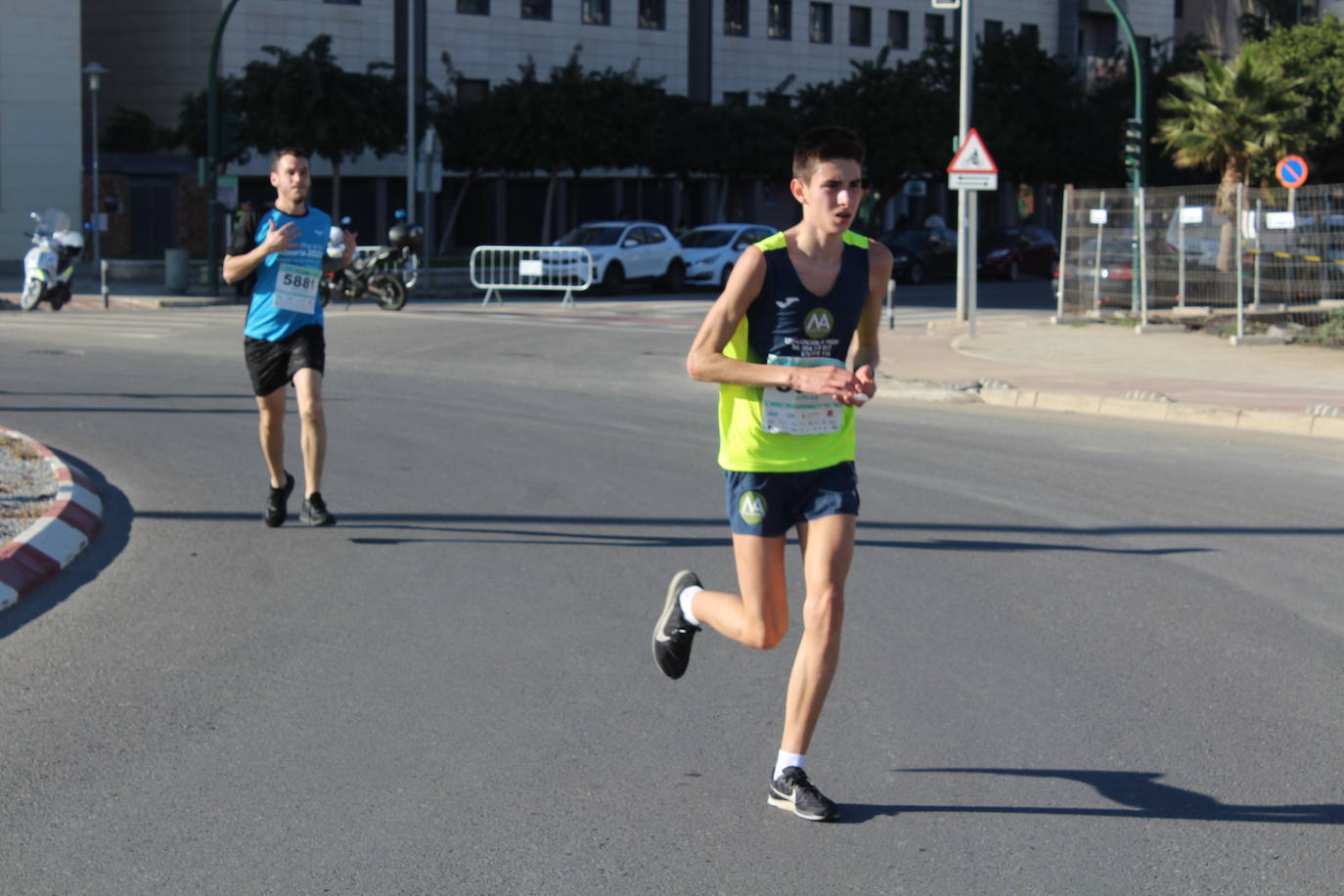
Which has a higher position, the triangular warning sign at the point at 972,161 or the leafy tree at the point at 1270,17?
the leafy tree at the point at 1270,17

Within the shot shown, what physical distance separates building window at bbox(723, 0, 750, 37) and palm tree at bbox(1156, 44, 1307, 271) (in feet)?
106

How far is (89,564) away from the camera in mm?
8047

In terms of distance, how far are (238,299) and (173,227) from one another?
20509 mm

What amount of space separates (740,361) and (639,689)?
5.60ft

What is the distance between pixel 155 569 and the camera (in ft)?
26.2

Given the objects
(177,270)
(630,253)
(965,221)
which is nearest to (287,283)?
(965,221)

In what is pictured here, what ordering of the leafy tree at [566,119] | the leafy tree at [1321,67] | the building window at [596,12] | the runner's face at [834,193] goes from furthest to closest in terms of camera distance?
the building window at [596,12] → the leafy tree at [566,119] → the leafy tree at [1321,67] → the runner's face at [834,193]

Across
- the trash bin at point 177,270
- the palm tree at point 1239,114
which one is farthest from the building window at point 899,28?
the trash bin at point 177,270

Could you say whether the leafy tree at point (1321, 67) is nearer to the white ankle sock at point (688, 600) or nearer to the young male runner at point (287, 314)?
the young male runner at point (287, 314)

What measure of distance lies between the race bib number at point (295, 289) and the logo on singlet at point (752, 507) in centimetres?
455

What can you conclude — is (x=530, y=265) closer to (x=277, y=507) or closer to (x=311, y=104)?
(x=311, y=104)

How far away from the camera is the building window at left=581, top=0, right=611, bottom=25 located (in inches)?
2291

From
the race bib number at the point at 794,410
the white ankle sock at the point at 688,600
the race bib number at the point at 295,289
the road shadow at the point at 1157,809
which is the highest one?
the race bib number at the point at 295,289

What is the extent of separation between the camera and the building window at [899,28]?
67.9 m
